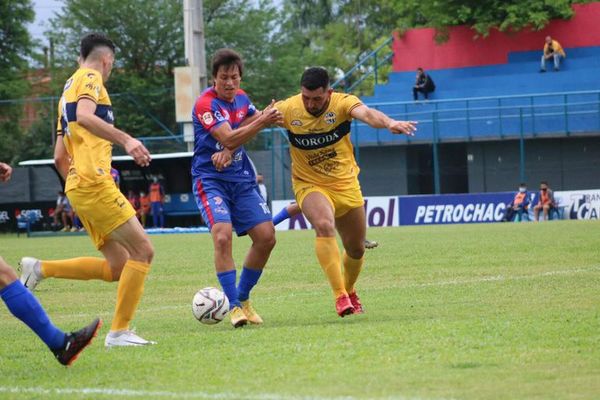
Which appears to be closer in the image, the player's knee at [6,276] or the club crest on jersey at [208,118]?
the player's knee at [6,276]

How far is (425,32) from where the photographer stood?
153ft

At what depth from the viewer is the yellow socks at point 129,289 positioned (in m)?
8.59

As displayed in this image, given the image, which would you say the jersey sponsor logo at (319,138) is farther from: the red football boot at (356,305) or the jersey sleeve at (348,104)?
the red football boot at (356,305)

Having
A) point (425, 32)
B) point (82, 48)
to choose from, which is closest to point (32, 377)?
point (82, 48)

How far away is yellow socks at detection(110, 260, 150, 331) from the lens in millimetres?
8586

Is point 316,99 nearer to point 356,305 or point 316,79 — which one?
point 316,79

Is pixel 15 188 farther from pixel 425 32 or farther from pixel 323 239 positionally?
pixel 323 239

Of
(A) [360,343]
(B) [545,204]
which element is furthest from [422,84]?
(A) [360,343]

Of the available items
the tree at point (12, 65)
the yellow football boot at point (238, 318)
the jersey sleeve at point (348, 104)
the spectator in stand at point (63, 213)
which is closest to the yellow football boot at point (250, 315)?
the yellow football boot at point (238, 318)

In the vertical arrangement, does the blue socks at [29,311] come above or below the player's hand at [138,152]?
below

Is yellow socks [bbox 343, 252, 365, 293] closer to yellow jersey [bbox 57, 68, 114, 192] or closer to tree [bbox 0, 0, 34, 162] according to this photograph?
yellow jersey [bbox 57, 68, 114, 192]

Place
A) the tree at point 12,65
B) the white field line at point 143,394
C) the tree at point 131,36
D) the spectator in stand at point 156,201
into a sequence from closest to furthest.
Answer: the white field line at point 143,394 < the spectator in stand at point 156,201 < the tree at point 12,65 < the tree at point 131,36

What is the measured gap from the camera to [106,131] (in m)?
8.12

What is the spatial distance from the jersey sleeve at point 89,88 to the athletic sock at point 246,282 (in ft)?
8.33
